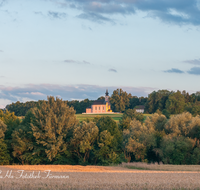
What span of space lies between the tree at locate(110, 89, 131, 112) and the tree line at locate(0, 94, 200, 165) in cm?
11134

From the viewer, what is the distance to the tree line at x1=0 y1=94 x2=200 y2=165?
45.4 metres

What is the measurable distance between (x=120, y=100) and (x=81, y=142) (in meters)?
123

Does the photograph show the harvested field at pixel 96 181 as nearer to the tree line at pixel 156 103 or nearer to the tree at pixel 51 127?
the tree at pixel 51 127

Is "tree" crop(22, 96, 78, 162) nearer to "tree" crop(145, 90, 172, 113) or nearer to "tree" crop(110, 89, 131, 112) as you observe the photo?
"tree" crop(145, 90, 172, 113)

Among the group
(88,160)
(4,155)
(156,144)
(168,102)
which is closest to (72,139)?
(88,160)

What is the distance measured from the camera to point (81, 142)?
45.2m

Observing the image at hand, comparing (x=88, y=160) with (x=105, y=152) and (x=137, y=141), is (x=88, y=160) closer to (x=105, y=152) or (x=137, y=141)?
(x=105, y=152)

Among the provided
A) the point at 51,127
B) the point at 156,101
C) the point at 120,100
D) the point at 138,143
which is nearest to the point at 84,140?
the point at 51,127

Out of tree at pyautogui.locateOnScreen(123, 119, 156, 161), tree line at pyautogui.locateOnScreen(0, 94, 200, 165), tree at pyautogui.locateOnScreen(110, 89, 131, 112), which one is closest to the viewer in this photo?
tree line at pyautogui.locateOnScreen(0, 94, 200, 165)

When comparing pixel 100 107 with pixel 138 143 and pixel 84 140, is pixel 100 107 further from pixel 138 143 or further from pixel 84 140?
pixel 84 140

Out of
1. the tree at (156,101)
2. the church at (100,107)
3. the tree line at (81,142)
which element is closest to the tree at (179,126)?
the tree line at (81,142)

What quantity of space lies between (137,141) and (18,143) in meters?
23.1

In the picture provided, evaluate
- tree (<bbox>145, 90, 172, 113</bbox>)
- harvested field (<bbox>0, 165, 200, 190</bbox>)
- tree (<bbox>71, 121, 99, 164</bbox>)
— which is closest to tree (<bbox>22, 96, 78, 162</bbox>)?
tree (<bbox>71, 121, 99, 164</bbox>)

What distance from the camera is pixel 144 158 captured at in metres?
50.6
